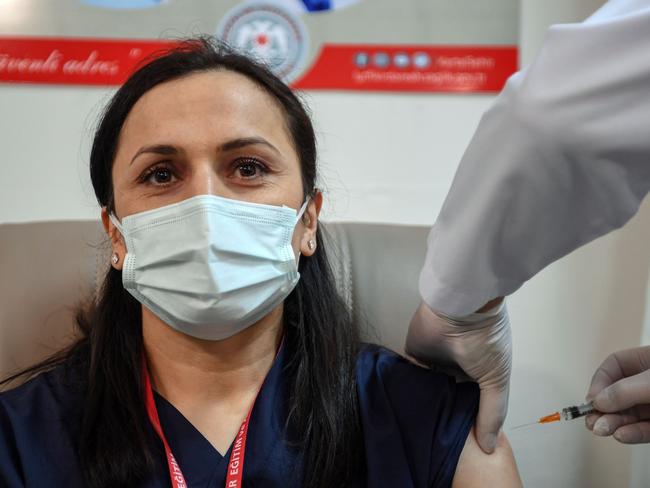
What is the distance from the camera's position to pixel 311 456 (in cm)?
120

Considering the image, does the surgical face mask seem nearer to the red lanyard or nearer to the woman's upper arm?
the red lanyard

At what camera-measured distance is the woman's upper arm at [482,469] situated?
1.19 metres

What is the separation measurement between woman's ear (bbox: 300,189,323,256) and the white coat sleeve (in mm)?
421

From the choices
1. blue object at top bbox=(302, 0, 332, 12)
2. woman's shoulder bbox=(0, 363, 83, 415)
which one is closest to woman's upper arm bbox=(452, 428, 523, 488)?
woman's shoulder bbox=(0, 363, 83, 415)

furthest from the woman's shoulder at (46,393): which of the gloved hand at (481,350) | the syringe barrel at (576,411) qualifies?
the syringe barrel at (576,411)

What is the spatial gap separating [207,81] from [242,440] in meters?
0.69

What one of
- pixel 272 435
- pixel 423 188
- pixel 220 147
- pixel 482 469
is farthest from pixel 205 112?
pixel 423 188

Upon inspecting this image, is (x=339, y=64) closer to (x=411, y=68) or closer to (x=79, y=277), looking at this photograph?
(x=411, y=68)

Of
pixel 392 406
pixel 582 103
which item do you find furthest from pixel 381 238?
pixel 582 103

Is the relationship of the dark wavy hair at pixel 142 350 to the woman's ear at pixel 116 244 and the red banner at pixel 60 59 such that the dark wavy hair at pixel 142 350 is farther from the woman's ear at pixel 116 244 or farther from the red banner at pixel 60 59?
the red banner at pixel 60 59

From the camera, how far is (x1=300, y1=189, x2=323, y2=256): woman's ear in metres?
1.32

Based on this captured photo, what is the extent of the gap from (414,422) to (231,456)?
0.35m

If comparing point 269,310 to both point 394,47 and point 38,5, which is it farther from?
point 38,5

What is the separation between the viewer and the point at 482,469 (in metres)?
1.20
